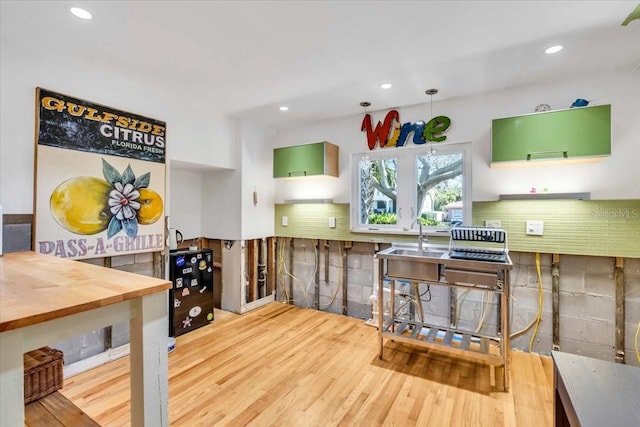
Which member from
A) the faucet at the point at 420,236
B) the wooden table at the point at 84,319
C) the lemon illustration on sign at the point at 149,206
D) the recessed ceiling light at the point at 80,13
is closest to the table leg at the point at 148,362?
the wooden table at the point at 84,319

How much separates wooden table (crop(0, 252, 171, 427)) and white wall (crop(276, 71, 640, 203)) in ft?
9.69

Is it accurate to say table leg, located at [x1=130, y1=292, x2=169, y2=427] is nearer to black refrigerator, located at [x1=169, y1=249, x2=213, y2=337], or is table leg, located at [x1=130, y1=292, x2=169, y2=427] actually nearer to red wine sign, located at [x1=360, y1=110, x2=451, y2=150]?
black refrigerator, located at [x1=169, y1=249, x2=213, y2=337]

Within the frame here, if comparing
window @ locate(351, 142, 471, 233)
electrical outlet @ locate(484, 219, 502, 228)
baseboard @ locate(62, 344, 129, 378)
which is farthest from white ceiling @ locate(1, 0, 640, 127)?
baseboard @ locate(62, 344, 129, 378)

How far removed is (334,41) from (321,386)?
251 centimetres

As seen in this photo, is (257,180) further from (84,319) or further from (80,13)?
(84,319)

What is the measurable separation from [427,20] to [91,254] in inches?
120

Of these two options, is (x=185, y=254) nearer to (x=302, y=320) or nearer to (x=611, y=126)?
(x=302, y=320)

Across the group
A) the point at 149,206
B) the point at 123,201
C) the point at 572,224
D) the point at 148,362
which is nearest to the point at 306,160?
the point at 149,206

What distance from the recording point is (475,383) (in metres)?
2.25

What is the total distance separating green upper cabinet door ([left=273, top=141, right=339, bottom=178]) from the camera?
350 cm

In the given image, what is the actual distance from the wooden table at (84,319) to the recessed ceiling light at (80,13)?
154 cm

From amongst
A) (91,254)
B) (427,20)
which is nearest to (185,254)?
(91,254)

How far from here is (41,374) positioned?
50.7 inches

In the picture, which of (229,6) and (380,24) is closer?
(229,6)
